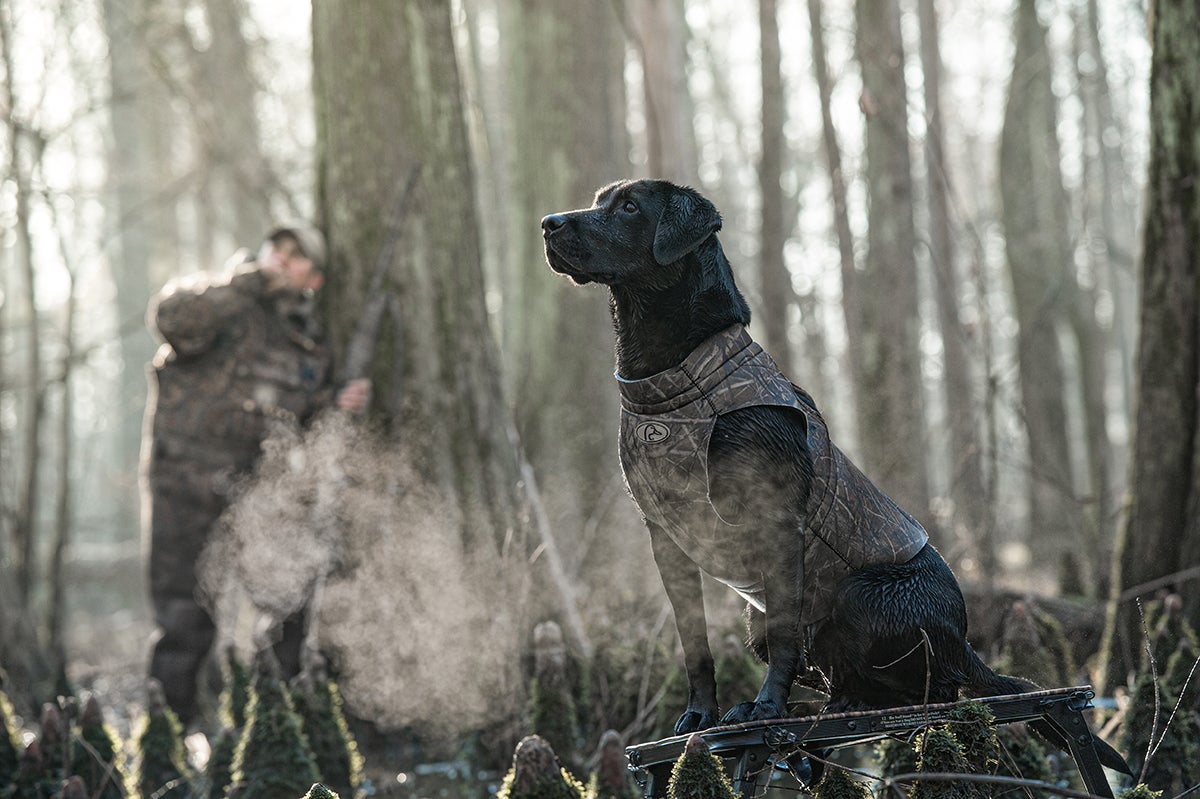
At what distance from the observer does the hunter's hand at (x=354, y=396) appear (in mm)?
6160

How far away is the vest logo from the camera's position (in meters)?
2.98

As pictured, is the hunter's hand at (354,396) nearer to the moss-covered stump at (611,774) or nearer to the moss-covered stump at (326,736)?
the moss-covered stump at (326,736)

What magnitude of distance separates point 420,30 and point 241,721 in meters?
3.94

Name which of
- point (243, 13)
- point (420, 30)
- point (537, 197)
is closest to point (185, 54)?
point (243, 13)

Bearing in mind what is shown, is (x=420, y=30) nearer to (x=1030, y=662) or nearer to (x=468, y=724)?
(x=468, y=724)

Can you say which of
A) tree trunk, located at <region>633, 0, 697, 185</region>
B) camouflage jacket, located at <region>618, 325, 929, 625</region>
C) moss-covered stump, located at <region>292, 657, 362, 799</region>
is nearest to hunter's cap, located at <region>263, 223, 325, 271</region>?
moss-covered stump, located at <region>292, 657, 362, 799</region>

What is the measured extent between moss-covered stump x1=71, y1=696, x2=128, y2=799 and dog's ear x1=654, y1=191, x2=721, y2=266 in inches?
134

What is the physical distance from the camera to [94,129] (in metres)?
25.3

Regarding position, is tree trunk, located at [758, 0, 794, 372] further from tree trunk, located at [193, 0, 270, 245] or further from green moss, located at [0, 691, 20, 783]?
green moss, located at [0, 691, 20, 783]

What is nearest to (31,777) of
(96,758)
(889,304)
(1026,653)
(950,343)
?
(96,758)

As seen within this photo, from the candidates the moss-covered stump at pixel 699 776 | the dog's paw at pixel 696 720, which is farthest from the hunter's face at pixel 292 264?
the moss-covered stump at pixel 699 776

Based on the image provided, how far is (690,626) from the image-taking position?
3.20 meters

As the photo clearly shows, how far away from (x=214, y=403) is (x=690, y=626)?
14.0 ft

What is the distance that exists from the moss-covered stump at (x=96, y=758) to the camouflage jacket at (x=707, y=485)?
118 inches
